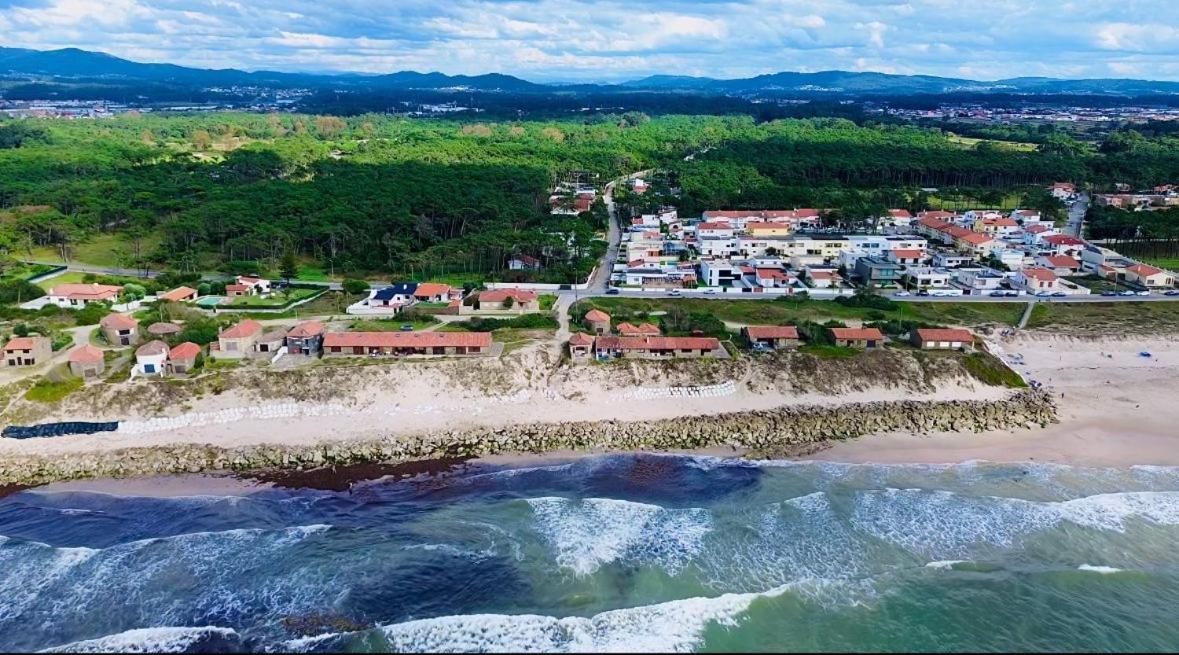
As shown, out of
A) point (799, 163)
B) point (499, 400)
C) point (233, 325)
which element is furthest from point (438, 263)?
point (799, 163)

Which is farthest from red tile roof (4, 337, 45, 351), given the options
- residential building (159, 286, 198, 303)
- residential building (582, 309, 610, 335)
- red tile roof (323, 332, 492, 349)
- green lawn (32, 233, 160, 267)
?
residential building (582, 309, 610, 335)

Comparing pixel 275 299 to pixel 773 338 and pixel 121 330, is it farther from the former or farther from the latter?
pixel 773 338

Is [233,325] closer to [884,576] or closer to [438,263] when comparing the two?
[438,263]

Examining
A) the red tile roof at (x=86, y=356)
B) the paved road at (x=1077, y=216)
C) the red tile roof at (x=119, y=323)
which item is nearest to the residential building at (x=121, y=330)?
the red tile roof at (x=119, y=323)

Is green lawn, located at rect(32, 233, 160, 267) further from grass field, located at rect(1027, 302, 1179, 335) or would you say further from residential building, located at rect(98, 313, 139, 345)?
grass field, located at rect(1027, 302, 1179, 335)

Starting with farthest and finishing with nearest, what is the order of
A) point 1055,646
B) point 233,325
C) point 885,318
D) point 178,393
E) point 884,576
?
point 885,318, point 233,325, point 178,393, point 884,576, point 1055,646

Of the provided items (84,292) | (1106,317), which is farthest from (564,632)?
(1106,317)
